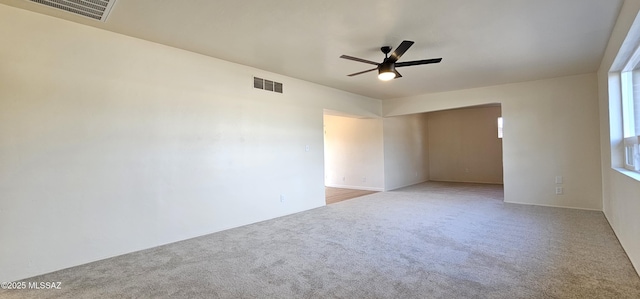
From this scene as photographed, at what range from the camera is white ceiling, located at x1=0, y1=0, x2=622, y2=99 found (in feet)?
8.54

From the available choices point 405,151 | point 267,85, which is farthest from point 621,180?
point 405,151

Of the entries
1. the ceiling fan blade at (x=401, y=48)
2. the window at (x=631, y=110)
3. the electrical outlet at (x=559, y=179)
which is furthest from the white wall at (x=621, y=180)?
the ceiling fan blade at (x=401, y=48)

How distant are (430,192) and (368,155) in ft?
6.07

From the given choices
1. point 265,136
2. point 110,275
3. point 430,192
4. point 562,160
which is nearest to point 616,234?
point 562,160

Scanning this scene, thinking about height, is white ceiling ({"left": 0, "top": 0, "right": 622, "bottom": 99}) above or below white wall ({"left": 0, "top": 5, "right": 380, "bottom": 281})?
above

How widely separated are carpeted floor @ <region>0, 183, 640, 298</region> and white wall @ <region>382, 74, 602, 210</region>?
87 centimetres

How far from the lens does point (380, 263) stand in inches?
109

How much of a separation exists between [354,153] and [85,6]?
258 inches

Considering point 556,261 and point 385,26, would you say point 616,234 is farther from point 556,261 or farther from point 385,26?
point 385,26

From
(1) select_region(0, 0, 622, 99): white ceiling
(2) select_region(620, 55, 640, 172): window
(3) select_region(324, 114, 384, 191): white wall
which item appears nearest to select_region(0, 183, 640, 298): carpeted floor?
(2) select_region(620, 55, 640, 172): window

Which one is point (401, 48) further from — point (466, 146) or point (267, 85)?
point (466, 146)

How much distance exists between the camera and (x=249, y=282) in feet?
7.97

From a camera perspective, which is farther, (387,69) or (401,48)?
(387,69)

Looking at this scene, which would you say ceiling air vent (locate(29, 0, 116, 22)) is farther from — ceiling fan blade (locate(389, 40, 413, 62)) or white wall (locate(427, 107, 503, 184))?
white wall (locate(427, 107, 503, 184))
